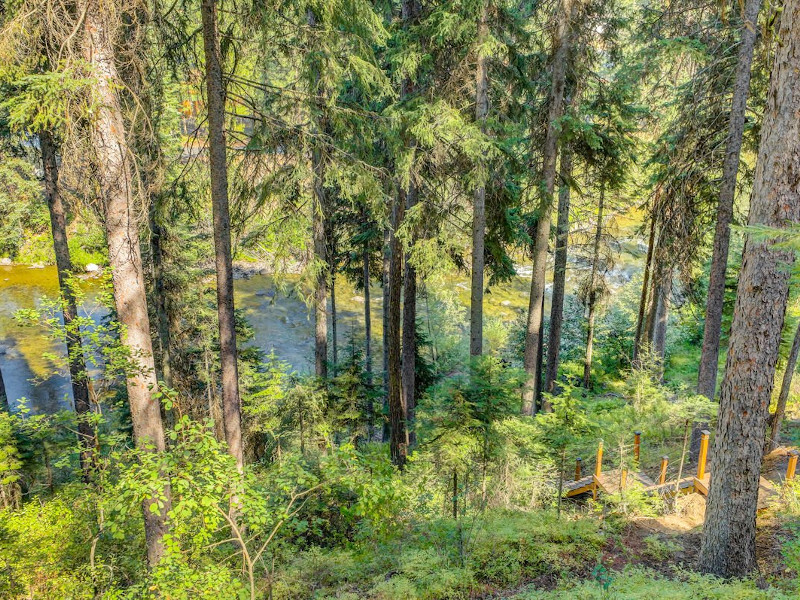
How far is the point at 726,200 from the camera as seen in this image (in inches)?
346

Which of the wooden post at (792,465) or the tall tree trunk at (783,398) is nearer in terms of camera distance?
the wooden post at (792,465)

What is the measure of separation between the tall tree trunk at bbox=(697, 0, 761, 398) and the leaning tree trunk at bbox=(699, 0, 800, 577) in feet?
11.4

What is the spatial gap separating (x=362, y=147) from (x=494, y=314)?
64.6 ft

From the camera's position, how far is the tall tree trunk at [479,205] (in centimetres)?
960

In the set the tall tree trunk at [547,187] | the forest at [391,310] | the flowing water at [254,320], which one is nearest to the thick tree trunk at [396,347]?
the forest at [391,310]

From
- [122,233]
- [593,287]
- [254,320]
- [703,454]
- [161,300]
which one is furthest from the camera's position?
[254,320]

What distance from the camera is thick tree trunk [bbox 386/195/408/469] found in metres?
10.5

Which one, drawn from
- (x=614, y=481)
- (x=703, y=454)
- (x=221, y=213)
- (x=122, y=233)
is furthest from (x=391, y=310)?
(x=703, y=454)

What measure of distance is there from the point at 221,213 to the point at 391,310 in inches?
192

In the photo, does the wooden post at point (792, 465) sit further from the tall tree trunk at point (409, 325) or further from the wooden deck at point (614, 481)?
the tall tree trunk at point (409, 325)

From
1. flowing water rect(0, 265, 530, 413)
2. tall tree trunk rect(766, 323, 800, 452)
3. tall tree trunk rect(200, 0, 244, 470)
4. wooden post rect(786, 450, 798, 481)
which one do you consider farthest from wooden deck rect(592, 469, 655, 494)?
flowing water rect(0, 265, 530, 413)

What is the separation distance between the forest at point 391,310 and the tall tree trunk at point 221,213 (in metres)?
0.04

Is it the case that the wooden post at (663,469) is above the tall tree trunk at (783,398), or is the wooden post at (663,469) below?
below

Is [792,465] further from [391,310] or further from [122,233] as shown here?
[122,233]
